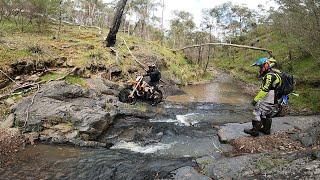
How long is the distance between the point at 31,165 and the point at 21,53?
691 centimetres

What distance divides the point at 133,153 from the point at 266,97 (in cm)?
413

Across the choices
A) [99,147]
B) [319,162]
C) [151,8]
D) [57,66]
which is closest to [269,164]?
[319,162]

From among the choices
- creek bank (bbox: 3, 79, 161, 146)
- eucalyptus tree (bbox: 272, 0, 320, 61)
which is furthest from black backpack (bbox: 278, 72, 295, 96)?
eucalyptus tree (bbox: 272, 0, 320, 61)

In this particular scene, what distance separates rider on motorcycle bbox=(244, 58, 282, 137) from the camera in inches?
267

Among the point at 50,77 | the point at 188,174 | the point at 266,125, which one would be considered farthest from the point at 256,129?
the point at 50,77

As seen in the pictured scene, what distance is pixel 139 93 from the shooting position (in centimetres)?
1169

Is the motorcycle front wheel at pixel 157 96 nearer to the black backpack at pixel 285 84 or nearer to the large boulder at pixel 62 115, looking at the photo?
the large boulder at pixel 62 115

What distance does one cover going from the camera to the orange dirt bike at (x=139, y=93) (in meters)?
11.1

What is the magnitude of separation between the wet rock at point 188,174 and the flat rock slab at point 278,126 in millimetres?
2227

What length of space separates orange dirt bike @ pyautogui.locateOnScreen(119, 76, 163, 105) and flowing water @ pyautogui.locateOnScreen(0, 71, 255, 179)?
1.70 meters

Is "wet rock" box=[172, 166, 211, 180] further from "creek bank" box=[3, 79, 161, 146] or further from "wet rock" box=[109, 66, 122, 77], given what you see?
"wet rock" box=[109, 66, 122, 77]

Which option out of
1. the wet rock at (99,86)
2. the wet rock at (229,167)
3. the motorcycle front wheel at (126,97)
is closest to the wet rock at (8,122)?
the wet rock at (99,86)

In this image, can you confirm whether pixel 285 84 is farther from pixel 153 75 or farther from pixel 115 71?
pixel 115 71

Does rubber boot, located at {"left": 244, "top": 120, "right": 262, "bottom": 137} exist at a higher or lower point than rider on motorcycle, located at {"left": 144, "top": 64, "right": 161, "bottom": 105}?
lower
